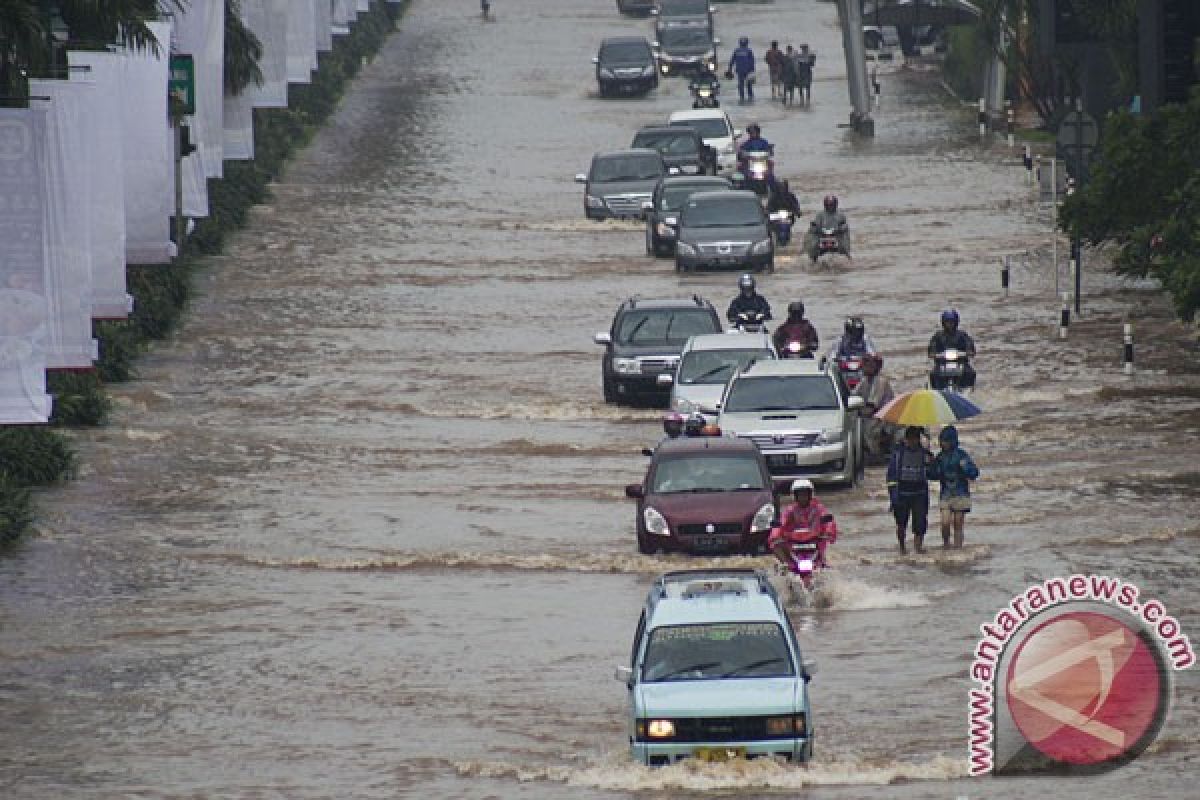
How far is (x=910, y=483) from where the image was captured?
1224 inches

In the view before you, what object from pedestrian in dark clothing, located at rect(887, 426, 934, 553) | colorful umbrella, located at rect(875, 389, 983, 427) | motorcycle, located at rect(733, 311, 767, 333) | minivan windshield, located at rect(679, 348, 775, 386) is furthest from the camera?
motorcycle, located at rect(733, 311, 767, 333)

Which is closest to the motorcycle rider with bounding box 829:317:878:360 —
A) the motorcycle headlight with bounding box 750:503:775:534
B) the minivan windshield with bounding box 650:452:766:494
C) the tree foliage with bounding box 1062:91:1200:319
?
the tree foliage with bounding box 1062:91:1200:319

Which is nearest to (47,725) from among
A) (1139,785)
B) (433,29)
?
(1139,785)

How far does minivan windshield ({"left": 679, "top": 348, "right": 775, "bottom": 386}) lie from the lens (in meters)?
39.3

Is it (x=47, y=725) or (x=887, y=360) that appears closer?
(x=47, y=725)

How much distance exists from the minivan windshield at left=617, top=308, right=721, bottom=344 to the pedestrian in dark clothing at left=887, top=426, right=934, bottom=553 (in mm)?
12053

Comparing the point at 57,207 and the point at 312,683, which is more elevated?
the point at 57,207

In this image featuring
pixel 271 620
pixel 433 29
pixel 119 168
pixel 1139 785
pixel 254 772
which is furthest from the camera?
pixel 433 29

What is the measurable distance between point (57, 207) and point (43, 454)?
3573 mm

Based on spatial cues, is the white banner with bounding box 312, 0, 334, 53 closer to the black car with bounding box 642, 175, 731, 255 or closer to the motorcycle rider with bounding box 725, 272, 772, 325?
the black car with bounding box 642, 175, 731, 255

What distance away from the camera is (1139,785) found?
72.5ft

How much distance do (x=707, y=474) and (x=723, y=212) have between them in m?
24.9

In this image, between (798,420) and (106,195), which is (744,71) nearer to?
(106,195)

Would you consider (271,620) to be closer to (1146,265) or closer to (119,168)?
(119,168)
